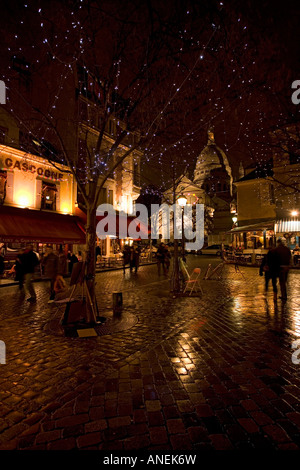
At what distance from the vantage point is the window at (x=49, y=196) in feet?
59.1

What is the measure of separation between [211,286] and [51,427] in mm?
9757

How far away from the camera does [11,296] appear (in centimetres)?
984

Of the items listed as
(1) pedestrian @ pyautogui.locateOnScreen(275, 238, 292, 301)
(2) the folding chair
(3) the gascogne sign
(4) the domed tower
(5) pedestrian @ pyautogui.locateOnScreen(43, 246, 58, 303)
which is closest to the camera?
(1) pedestrian @ pyautogui.locateOnScreen(275, 238, 292, 301)

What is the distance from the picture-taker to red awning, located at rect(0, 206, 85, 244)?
14.0 m

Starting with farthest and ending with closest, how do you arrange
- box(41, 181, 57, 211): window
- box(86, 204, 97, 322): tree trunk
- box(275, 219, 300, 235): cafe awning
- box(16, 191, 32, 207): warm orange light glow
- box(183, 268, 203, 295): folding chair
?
box(275, 219, 300, 235): cafe awning → box(41, 181, 57, 211): window → box(16, 191, 32, 207): warm orange light glow → box(183, 268, 203, 295): folding chair → box(86, 204, 97, 322): tree trunk

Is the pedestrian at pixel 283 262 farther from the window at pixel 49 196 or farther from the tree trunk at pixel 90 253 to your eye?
the window at pixel 49 196

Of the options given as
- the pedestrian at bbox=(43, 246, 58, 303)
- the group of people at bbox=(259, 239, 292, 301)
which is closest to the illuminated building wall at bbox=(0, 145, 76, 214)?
the pedestrian at bbox=(43, 246, 58, 303)

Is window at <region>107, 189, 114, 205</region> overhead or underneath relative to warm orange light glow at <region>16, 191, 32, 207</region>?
overhead

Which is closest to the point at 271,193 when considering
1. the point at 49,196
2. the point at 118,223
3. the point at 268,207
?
the point at 268,207

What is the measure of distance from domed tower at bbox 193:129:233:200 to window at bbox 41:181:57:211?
54911mm

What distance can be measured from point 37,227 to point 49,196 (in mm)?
3556

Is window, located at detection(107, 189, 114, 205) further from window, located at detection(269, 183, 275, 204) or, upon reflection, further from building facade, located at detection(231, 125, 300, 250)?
window, located at detection(269, 183, 275, 204)

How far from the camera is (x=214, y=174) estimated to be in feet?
241

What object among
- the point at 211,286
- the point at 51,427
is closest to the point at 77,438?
the point at 51,427
